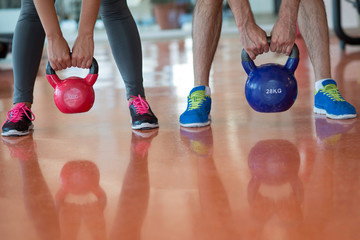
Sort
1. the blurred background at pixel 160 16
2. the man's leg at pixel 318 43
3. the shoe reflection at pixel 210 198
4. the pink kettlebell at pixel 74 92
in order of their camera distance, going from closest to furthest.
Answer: the shoe reflection at pixel 210 198 < the pink kettlebell at pixel 74 92 < the man's leg at pixel 318 43 < the blurred background at pixel 160 16

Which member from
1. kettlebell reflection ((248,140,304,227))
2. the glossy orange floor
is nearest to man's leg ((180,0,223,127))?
the glossy orange floor

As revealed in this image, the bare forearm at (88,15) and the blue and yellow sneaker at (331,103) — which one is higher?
the bare forearm at (88,15)

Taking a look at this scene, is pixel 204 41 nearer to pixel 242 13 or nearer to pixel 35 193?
pixel 242 13

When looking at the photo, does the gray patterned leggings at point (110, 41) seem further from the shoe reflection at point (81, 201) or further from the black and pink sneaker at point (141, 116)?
the shoe reflection at point (81, 201)

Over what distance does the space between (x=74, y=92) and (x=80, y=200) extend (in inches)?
24.6

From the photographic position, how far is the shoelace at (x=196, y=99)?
6.77ft

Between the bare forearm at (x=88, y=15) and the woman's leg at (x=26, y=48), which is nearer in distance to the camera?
the bare forearm at (x=88, y=15)

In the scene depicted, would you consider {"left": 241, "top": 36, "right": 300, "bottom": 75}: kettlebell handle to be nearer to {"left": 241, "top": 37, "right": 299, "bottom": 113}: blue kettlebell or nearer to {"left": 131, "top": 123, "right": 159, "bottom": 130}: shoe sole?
{"left": 241, "top": 37, "right": 299, "bottom": 113}: blue kettlebell

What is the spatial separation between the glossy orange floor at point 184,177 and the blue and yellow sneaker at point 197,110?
2.2 inches

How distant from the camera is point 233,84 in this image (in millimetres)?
3041

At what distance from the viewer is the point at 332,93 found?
6.77ft

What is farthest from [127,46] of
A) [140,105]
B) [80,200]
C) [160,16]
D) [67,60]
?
[160,16]

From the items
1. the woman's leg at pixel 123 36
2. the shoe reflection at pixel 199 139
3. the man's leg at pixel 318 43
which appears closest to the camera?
the shoe reflection at pixel 199 139

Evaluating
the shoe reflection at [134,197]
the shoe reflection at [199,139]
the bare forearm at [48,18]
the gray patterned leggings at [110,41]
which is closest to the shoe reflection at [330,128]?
the shoe reflection at [199,139]
